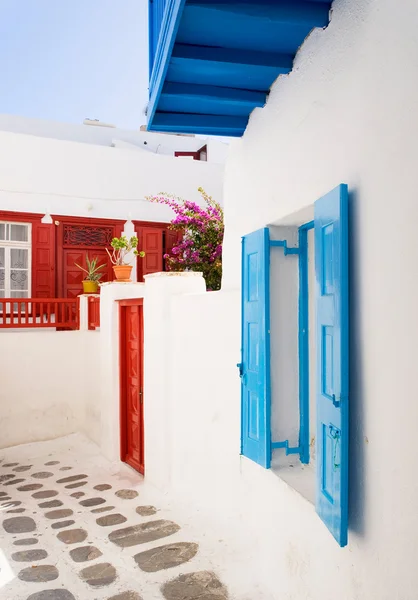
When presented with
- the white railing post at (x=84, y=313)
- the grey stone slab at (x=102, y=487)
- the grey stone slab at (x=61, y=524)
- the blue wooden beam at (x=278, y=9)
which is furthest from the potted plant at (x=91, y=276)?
the blue wooden beam at (x=278, y=9)

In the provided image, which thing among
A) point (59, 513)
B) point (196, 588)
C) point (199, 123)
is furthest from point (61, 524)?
point (199, 123)

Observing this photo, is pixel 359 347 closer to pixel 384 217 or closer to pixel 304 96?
pixel 384 217

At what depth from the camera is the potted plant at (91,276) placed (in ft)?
28.9

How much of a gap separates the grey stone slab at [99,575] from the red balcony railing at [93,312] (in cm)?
439

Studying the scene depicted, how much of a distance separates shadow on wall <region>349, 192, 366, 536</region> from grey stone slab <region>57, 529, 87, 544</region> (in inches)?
128

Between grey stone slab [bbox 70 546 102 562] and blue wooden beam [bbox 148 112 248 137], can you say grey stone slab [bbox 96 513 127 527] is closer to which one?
grey stone slab [bbox 70 546 102 562]

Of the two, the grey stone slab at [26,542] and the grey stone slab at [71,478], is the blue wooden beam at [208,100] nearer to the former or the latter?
the grey stone slab at [26,542]

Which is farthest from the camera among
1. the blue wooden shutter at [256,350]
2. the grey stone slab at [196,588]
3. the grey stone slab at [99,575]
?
the grey stone slab at [99,575]

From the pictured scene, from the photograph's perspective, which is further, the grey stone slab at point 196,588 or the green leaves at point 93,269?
the green leaves at point 93,269

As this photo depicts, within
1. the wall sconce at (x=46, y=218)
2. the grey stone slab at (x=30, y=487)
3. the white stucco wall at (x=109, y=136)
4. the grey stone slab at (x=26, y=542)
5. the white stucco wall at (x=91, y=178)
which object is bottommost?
the grey stone slab at (x=30, y=487)

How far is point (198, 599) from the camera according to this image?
3.45m

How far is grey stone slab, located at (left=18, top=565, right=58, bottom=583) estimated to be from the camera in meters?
3.85

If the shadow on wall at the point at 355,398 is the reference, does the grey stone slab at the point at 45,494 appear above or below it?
below

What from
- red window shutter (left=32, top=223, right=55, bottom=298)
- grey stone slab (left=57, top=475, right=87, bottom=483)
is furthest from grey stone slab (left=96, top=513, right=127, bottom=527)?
red window shutter (left=32, top=223, right=55, bottom=298)
